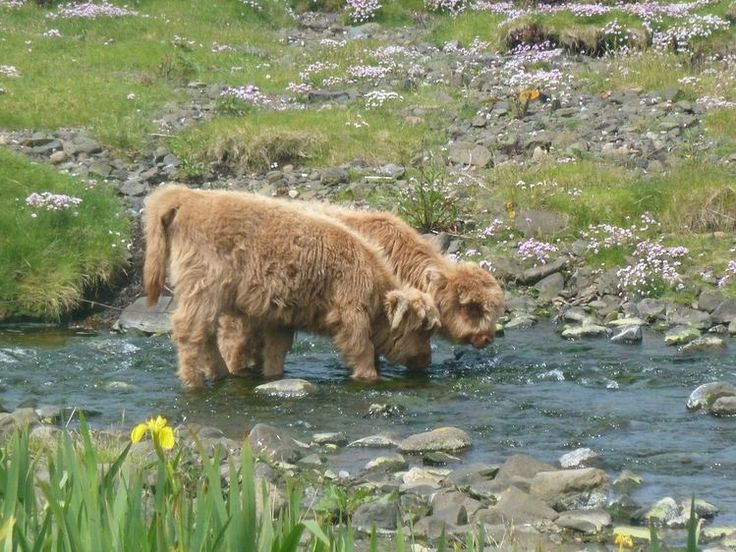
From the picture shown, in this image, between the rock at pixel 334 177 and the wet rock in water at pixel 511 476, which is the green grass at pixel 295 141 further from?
the wet rock in water at pixel 511 476

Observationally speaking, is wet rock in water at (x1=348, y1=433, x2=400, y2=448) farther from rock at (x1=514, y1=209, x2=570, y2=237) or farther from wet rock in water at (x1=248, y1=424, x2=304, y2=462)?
rock at (x1=514, y1=209, x2=570, y2=237)

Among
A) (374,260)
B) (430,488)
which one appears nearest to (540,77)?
(374,260)

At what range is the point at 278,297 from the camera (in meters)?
12.0

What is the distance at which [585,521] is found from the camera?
7605 millimetres

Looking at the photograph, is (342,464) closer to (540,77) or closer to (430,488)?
(430,488)

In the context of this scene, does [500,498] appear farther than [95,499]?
Yes

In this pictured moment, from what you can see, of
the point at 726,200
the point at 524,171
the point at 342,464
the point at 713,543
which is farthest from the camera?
the point at 524,171

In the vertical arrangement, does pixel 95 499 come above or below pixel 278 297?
above

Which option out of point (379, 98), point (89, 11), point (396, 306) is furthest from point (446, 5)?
point (396, 306)

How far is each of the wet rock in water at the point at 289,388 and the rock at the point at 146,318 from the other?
8.61 feet

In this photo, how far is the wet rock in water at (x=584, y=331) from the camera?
Result: 13852 mm

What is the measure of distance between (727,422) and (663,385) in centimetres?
155

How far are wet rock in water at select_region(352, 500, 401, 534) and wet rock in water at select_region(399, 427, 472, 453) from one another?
1980mm

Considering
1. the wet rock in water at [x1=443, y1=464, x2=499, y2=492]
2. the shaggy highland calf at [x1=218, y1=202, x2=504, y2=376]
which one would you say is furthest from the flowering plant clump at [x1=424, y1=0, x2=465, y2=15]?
the wet rock in water at [x1=443, y1=464, x2=499, y2=492]
